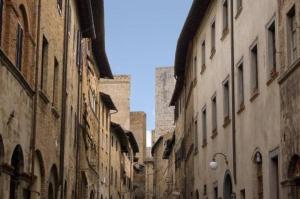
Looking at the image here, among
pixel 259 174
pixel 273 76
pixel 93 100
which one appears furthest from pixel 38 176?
pixel 93 100

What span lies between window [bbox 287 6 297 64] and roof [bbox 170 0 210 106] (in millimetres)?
13390

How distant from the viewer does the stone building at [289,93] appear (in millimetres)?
A: 16562

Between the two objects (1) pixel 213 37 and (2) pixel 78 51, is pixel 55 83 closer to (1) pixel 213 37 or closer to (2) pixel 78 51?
(2) pixel 78 51

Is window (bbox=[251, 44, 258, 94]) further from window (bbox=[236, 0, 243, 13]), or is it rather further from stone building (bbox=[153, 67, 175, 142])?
stone building (bbox=[153, 67, 175, 142])

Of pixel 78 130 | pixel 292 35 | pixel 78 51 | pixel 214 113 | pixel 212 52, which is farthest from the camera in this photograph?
pixel 78 130

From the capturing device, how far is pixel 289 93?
17172 millimetres

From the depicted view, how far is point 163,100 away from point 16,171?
79029 mm

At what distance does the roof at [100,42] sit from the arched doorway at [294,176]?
56.6 feet

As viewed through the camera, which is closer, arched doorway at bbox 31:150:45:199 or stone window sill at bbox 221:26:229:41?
arched doorway at bbox 31:150:45:199

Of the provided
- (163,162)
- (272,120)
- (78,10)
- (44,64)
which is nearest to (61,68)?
(44,64)

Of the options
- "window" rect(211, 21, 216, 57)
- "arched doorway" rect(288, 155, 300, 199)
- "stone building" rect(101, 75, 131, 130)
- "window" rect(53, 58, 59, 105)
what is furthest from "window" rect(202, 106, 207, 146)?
"stone building" rect(101, 75, 131, 130)

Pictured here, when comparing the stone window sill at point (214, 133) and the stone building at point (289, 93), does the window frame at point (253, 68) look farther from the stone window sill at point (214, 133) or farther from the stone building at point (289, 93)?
the stone window sill at point (214, 133)

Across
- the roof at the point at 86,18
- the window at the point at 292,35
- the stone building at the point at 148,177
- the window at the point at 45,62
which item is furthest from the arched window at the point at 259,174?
the stone building at the point at 148,177

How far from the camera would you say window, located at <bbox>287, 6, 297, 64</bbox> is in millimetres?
17164
